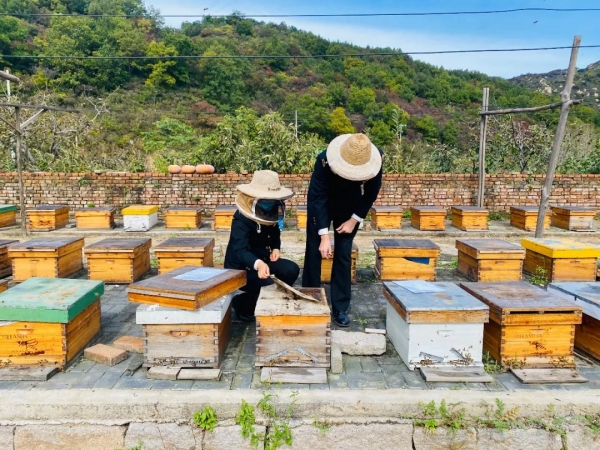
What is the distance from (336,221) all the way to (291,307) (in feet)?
4.03


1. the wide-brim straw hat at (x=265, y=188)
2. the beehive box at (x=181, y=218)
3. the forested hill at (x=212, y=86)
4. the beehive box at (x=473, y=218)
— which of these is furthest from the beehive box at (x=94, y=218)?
the forested hill at (x=212, y=86)

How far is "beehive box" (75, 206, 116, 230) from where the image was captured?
8.02m

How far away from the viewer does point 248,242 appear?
3.41m

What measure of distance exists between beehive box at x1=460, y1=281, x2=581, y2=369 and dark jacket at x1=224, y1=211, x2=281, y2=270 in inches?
67.0

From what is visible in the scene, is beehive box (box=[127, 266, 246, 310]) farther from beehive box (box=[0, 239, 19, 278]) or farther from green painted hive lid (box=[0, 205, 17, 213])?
green painted hive lid (box=[0, 205, 17, 213])

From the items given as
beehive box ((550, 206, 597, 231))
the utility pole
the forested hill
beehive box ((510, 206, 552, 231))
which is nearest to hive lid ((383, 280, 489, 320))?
the utility pole

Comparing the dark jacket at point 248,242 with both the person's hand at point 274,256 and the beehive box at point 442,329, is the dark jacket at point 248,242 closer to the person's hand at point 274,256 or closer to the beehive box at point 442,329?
the person's hand at point 274,256

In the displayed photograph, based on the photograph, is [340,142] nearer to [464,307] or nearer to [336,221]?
[336,221]

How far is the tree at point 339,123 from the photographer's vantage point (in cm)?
3322

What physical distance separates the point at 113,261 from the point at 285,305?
2733mm

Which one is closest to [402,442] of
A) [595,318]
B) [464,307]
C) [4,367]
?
[464,307]

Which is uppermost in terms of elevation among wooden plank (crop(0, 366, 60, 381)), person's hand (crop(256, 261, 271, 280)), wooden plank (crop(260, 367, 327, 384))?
person's hand (crop(256, 261, 271, 280))

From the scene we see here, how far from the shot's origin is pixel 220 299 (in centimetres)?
284

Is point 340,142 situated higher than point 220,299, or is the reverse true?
point 340,142
